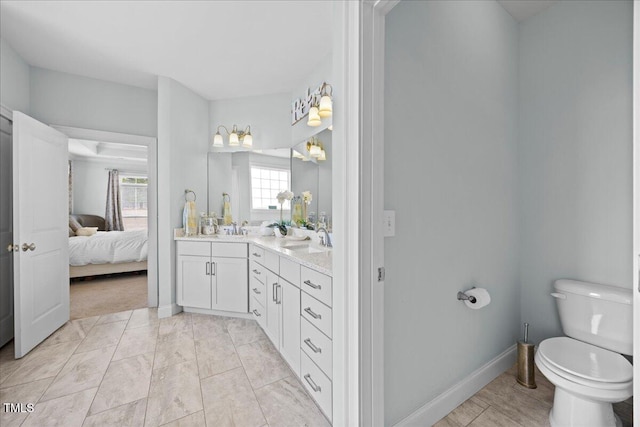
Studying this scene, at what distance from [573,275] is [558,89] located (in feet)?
4.08

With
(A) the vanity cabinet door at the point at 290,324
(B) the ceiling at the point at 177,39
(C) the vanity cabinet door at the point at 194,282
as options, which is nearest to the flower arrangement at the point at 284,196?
(C) the vanity cabinet door at the point at 194,282

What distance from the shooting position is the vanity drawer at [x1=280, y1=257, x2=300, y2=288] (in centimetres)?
175

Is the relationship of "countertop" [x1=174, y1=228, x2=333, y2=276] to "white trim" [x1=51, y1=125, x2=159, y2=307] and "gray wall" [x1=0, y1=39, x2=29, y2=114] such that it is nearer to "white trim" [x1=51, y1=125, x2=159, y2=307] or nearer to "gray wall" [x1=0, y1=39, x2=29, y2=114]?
"white trim" [x1=51, y1=125, x2=159, y2=307]

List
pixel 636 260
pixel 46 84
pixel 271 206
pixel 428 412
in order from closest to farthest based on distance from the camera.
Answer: pixel 636 260
pixel 428 412
pixel 46 84
pixel 271 206

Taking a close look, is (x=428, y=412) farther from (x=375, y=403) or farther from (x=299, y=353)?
(x=299, y=353)

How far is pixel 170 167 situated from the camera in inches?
117

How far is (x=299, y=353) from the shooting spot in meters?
1.75

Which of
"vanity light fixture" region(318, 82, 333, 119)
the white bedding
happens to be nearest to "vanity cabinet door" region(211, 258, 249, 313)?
"vanity light fixture" region(318, 82, 333, 119)

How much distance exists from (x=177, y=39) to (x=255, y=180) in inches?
61.0

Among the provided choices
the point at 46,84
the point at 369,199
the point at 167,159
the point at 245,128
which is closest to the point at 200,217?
the point at 167,159

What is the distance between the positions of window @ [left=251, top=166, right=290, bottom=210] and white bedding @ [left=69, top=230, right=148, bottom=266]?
257cm

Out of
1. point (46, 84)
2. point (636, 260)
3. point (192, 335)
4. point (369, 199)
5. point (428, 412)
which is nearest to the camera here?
point (636, 260)

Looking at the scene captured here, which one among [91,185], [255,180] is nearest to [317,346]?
[255,180]

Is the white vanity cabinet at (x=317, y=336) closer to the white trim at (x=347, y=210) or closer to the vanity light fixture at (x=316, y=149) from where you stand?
the white trim at (x=347, y=210)
